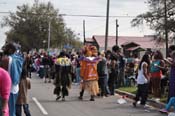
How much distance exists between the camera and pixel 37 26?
8862 cm

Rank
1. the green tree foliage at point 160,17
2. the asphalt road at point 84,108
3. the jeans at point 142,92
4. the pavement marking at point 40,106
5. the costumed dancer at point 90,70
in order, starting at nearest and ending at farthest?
the asphalt road at point 84,108
the pavement marking at point 40,106
the jeans at point 142,92
the costumed dancer at point 90,70
the green tree foliage at point 160,17

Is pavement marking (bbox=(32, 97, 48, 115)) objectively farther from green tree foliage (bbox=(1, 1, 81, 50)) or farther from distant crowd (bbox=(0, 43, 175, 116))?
green tree foliage (bbox=(1, 1, 81, 50))

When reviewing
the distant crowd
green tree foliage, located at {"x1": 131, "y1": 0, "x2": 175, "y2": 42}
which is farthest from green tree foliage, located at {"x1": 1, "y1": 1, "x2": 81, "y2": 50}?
the distant crowd

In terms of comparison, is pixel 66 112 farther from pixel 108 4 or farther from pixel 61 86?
pixel 108 4

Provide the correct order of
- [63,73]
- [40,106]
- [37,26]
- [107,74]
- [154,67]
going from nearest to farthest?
[40,106] < [154,67] < [63,73] < [107,74] < [37,26]

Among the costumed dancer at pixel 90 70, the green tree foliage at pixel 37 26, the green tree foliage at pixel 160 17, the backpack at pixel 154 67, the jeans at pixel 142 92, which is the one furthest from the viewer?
the green tree foliage at pixel 37 26

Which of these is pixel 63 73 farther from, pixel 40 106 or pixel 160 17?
pixel 160 17

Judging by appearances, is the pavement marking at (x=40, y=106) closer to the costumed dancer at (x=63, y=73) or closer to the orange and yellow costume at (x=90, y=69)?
the costumed dancer at (x=63, y=73)

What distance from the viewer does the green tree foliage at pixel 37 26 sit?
88281 mm

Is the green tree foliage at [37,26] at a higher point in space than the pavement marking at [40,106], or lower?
higher

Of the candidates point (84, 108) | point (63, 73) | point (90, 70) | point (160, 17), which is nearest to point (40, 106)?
point (84, 108)

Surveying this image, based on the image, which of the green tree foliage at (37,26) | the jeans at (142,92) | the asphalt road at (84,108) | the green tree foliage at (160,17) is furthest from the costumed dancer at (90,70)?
the green tree foliage at (37,26)

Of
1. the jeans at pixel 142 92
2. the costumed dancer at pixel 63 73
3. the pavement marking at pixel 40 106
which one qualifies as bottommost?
the pavement marking at pixel 40 106

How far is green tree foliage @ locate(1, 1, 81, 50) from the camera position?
88.3 meters
